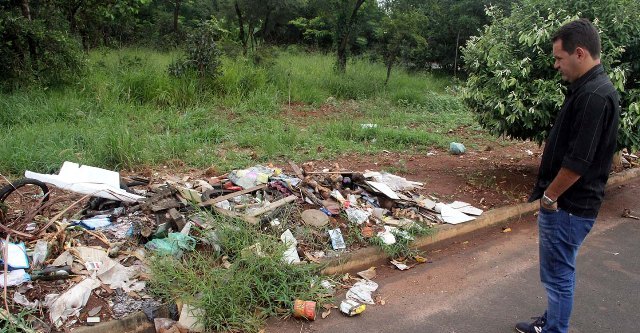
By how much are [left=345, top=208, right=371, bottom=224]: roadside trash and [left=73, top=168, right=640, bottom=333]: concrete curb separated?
40 cm

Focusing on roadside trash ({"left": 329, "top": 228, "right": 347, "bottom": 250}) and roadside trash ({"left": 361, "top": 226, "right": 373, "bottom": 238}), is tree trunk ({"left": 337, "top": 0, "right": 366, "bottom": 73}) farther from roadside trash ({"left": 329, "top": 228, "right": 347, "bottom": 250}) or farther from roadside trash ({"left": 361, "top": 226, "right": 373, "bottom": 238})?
roadside trash ({"left": 329, "top": 228, "right": 347, "bottom": 250})

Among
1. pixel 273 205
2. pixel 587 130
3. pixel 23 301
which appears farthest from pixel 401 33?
pixel 23 301

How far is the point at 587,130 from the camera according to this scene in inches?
102

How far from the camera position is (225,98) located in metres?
9.66

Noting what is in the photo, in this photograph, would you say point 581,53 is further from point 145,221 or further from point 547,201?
point 145,221

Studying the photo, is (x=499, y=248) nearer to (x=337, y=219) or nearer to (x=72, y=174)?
(x=337, y=219)

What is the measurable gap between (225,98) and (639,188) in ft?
24.1

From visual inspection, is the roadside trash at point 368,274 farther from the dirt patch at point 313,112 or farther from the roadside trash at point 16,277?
the dirt patch at point 313,112

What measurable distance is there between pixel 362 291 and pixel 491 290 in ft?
3.60

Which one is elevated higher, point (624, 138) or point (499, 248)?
point (624, 138)

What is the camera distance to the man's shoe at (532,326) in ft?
10.8

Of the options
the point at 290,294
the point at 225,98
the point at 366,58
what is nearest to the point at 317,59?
the point at 366,58

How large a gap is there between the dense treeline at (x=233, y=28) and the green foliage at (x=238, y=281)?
21.7ft

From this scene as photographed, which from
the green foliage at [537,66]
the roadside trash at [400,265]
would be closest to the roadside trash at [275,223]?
the roadside trash at [400,265]
